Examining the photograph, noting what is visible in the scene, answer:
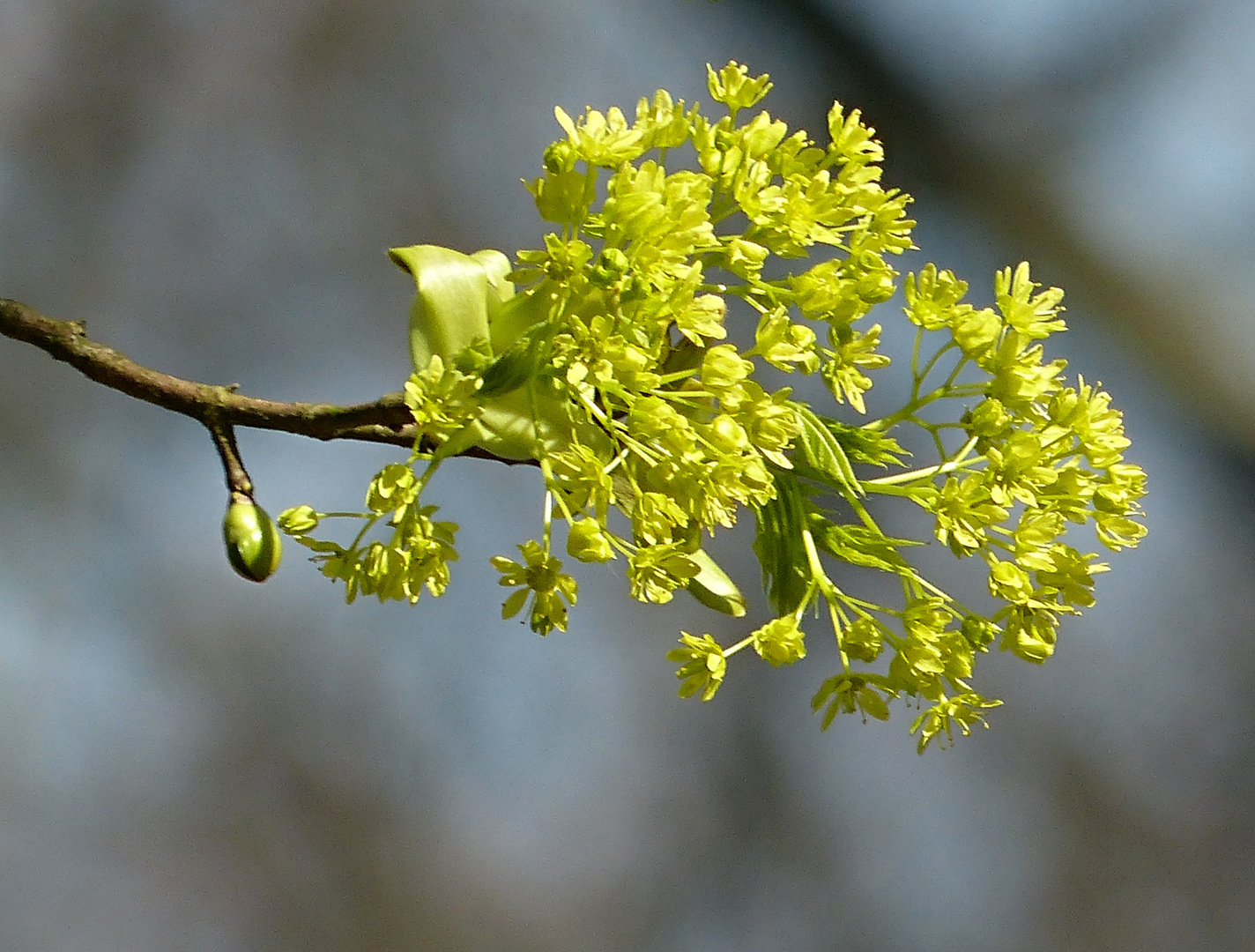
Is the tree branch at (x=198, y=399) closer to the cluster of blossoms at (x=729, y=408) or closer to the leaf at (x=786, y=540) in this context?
the cluster of blossoms at (x=729, y=408)

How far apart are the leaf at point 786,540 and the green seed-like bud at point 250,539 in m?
0.18

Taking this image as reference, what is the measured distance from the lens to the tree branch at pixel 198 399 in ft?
1.26

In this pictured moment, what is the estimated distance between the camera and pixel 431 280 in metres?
0.40

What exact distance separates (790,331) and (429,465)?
125 mm

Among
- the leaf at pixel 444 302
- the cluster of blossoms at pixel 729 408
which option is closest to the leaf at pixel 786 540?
the cluster of blossoms at pixel 729 408

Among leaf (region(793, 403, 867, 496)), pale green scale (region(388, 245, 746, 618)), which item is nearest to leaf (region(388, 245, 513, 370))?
pale green scale (region(388, 245, 746, 618))

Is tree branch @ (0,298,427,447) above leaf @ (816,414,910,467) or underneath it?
underneath

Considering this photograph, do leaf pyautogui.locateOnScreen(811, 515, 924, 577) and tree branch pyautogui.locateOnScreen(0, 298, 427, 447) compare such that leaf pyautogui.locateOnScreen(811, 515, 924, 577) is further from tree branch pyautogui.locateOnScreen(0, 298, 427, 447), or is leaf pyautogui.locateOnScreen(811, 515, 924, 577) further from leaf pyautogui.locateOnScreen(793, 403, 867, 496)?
tree branch pyautogui.locateOnScreen(0, 298, 427, 447)

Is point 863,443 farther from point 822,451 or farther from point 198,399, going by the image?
point 198,399

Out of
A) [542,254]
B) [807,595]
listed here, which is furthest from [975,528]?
[542,254]

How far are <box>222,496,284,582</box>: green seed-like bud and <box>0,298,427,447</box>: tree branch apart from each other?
4 cm

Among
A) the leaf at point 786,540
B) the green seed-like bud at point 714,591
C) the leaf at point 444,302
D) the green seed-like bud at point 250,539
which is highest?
the leaf at point 444,302

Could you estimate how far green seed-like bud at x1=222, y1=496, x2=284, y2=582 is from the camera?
428 mm

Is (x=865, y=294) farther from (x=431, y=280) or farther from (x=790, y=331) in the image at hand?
(x=431, y=280)
